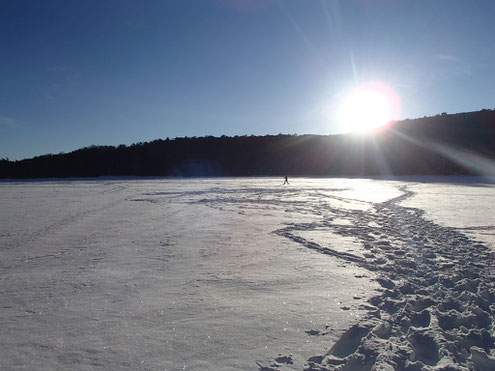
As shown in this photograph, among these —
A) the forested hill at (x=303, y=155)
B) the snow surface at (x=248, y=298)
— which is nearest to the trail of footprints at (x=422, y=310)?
the snow surface at (x=248, y=298)

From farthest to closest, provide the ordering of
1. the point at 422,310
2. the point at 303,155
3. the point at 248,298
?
the point at 303,155 < the point at 248,298 < the point at 422,310

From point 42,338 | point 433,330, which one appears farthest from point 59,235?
point 433,330

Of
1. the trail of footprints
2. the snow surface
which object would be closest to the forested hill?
the trail of footprints

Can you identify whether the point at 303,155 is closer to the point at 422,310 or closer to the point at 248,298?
the point at 248,298

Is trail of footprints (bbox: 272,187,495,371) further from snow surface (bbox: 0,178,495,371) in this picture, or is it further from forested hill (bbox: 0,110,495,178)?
forested hill (bbox: 0,110,495,178)

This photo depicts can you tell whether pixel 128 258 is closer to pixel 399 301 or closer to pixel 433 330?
pixel 399 301

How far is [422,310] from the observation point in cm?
319

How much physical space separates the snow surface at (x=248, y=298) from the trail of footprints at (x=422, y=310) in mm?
14

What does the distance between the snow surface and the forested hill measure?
28628 mm

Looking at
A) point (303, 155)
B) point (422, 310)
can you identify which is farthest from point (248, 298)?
point (303, 155)

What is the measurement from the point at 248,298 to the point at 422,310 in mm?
1523

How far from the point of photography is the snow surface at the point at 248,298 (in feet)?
8.23

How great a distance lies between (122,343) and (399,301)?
2.39 metres

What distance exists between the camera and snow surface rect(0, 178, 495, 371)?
251 centimetres
